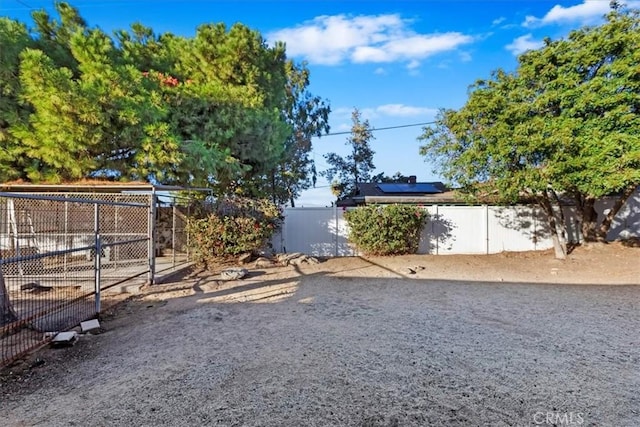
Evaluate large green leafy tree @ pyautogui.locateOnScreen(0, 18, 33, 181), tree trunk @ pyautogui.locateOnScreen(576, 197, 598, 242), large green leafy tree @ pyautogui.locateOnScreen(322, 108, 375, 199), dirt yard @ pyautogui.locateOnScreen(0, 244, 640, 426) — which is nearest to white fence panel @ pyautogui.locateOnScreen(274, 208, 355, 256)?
dirt yard @ pyautogui.locateOnScreen(0, 244, 640, 426)

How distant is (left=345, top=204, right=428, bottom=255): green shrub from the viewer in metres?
10.5

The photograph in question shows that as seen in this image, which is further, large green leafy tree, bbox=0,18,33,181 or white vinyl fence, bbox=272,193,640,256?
white vinyl fence, bbox=272,193,640,256

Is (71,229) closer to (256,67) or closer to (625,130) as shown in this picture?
(256,67)

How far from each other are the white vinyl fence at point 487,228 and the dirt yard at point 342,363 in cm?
497

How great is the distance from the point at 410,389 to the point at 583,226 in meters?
10.9

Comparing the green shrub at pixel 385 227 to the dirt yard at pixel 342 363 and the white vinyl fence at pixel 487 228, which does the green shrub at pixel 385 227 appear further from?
the dirt yard at pixel 342 363

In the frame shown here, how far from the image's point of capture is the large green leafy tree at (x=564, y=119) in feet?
25.6

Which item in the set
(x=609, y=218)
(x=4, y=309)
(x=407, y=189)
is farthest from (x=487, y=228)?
(x=4, y=309)

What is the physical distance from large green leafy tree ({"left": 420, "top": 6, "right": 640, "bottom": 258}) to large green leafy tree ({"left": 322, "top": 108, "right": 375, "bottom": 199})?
51.5 ft

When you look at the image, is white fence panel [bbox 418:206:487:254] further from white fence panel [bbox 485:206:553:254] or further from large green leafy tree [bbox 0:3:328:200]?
large green leafy tree [bbox 0:3:328:200]

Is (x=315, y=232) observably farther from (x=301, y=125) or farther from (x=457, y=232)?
(x=301, y=125)

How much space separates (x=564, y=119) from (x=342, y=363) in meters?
8.24

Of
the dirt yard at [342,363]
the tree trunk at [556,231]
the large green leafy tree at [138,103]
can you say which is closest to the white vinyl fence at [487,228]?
the tree trunk at [556,231]

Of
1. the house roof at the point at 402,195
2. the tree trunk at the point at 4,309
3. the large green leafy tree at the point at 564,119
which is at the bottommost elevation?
the tree trunk at the point at 4,309
